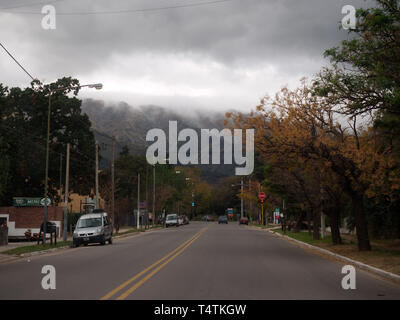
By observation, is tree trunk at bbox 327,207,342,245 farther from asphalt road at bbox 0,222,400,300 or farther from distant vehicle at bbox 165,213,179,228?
distant vehicle at bbox 165,213,179,228

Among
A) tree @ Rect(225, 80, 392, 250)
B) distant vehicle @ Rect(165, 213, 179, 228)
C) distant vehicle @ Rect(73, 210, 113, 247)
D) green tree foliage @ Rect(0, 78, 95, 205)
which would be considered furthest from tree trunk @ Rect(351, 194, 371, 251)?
distant vehicle @ Rect(165, 213, 179, 228)

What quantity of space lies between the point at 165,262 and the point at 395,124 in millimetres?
8833

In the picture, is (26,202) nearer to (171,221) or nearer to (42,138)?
(42,138)

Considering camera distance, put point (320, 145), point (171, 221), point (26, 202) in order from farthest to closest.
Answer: point (171, 221) < point (26, 202) < point (320, 145)

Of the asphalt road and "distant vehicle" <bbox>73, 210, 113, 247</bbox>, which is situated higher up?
"distant vehicle" <bbox>73, 210, 113, 247</bbox>

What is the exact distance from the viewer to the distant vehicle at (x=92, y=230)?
29.9 metres

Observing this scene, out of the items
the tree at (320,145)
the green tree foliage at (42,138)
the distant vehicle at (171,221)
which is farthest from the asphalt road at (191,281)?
the distant vehicle at (171,221)

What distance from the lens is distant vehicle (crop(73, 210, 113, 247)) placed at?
2988cm

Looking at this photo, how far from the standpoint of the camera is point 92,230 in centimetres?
3022

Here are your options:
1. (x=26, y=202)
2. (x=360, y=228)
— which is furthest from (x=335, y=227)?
(x=26, y=202)

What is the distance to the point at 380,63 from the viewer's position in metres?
13.5

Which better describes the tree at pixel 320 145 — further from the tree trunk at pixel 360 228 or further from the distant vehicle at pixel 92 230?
the distant vehicle at pixel 92 230

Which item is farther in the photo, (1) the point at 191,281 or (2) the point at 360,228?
(2) the point at 360,228

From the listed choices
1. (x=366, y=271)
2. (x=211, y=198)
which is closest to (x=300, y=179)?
(x=366, y=271)
